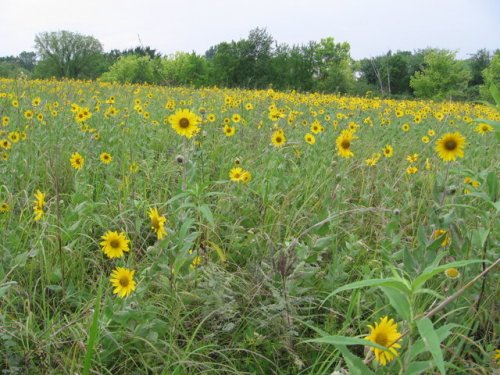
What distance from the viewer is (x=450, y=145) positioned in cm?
183

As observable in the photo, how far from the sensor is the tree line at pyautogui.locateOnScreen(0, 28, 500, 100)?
18672mm

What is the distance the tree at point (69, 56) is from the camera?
2825 centimetres

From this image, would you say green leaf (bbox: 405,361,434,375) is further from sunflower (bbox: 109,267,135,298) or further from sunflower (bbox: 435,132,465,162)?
sunflower (bbox: 435,132,465,162)

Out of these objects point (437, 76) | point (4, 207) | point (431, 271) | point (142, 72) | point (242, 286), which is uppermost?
point (437, 76)

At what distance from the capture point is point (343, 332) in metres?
1.30

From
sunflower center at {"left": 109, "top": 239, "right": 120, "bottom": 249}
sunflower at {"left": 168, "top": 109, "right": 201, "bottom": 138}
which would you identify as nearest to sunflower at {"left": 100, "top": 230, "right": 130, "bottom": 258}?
sunflower center at {"left": 109, "top": 239, "right": 120, "bottom": 249}

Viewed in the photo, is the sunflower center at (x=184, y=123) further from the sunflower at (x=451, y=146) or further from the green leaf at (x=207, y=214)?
the sunflower at (x=451, y=146)

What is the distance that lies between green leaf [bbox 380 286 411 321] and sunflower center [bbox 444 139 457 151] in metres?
1.17

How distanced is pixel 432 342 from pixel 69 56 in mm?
32255

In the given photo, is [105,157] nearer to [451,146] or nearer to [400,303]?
[451,146]

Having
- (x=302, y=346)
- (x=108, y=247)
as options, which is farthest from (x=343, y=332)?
(x=108, y=247)

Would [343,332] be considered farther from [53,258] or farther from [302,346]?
[53,258]

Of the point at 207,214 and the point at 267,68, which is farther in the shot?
the point at 267,68

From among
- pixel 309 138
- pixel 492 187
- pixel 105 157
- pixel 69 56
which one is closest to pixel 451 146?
pixel 492 187
